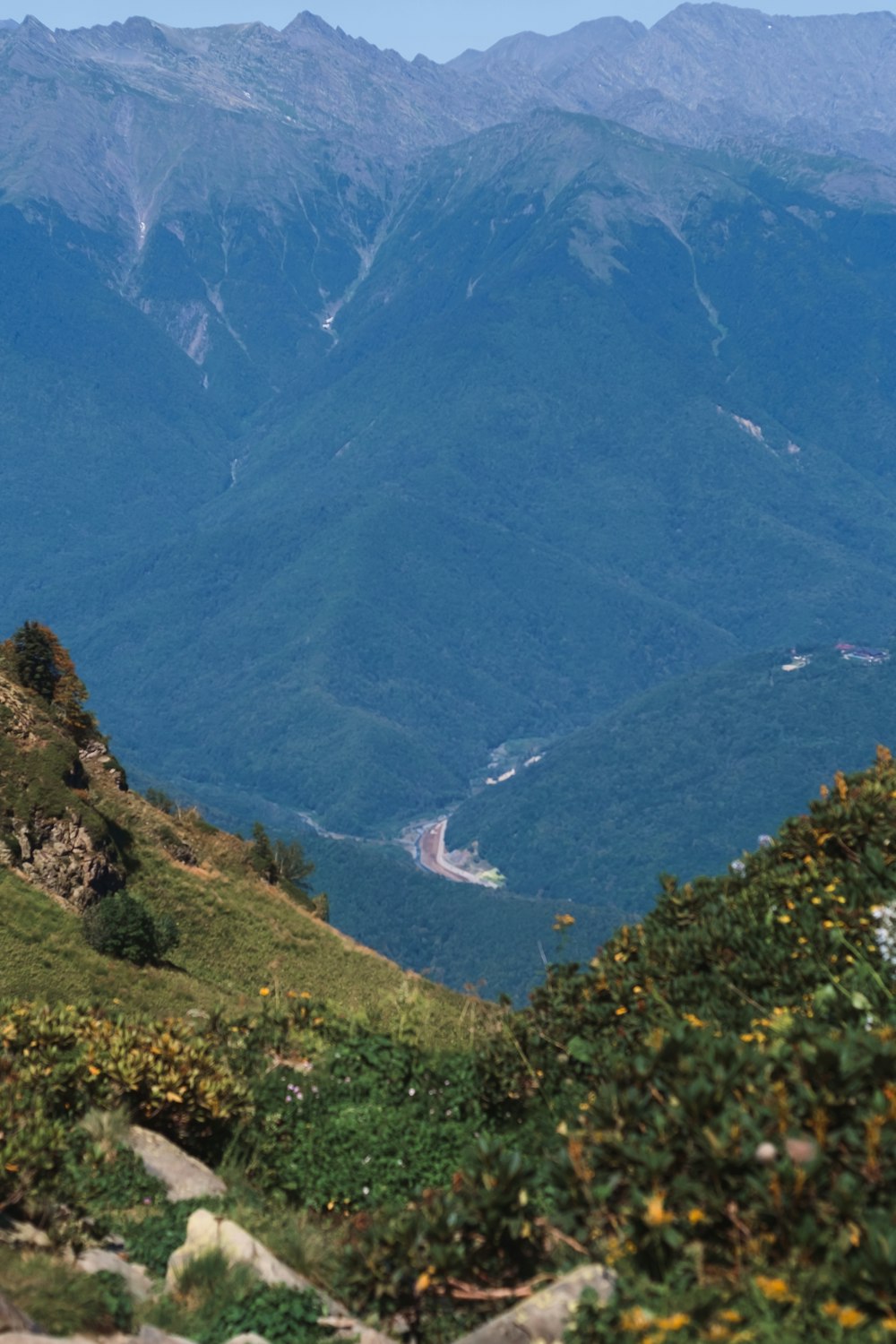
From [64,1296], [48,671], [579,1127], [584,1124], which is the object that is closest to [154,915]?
[48,671]

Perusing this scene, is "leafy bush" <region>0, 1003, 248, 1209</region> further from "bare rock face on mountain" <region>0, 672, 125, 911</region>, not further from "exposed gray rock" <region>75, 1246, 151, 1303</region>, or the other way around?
"bare rock face on mountain" <region>0, 672, 125, 911</region>

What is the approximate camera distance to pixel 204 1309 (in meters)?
14.7

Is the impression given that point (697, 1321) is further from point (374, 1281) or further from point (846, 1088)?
point (374, 1281)

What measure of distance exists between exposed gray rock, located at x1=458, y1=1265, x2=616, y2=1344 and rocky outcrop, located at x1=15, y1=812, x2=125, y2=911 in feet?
107

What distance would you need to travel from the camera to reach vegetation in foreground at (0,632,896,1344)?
38.0 ft

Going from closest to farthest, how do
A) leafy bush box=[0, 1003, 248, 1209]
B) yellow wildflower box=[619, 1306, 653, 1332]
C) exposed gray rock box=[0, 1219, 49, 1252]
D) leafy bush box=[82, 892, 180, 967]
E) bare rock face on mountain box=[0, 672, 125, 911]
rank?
yellow wildflower box=[619, 1306, 653, 1332] < exposed gray rock box=[0, 1219, 49, 1252] < leafy bush box=[0, 1003, 248, 1209] < leafy bush box=[82, 892, 180, 967] < bare rock face on mountain box=[0, 672, 125, 911]

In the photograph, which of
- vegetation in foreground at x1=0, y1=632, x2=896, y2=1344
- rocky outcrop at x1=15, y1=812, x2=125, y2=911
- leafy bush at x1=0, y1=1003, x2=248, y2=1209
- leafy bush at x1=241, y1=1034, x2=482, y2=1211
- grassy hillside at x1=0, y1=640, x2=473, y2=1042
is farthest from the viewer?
rocky outcrop at x1=15, y1=812, x2=125, y2=911

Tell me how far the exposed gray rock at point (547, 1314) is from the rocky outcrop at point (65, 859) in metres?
32.6

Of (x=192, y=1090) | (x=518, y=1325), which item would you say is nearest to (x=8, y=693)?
(x=192, y=1090)

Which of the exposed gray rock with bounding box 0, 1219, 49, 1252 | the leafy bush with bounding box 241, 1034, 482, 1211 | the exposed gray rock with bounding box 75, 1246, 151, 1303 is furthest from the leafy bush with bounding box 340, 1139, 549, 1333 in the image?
the leafy bush with bounding box 241, 1034, 482, 1211

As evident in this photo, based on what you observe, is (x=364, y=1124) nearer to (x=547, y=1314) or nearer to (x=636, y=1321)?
(x=547, y=1314)

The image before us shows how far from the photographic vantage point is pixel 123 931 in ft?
131

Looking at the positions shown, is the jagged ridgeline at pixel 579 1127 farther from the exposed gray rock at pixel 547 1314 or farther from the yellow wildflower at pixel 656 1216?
the exposed gray rock at pixel 547 1314

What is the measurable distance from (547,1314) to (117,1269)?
18.5 feet
